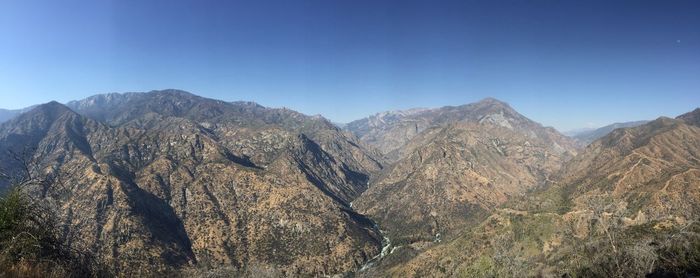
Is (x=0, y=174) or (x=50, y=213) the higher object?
(x=0, y=174)

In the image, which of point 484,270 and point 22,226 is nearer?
point 22,226

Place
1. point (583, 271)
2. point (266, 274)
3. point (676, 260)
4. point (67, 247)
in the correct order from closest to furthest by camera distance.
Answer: point (67, 247), point (676, 260), point (583, 271), point (266, 274)

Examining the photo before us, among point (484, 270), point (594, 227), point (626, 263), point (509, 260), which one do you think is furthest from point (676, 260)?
point (594, 227)

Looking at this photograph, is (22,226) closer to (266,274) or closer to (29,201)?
(29,201)

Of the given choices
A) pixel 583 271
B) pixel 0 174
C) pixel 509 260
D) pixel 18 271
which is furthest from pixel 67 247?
pixel 509 260

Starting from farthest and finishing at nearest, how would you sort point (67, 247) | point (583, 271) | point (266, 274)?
point (266, 274), point (583, 271), point (67, 247)

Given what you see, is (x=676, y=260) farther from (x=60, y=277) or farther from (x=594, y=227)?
(x=594, y=227)

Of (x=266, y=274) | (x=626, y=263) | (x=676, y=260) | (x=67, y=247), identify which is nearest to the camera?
(x=67, y=247)

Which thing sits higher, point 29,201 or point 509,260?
point 29,201

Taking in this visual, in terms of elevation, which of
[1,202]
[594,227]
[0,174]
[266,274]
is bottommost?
[594,227]
